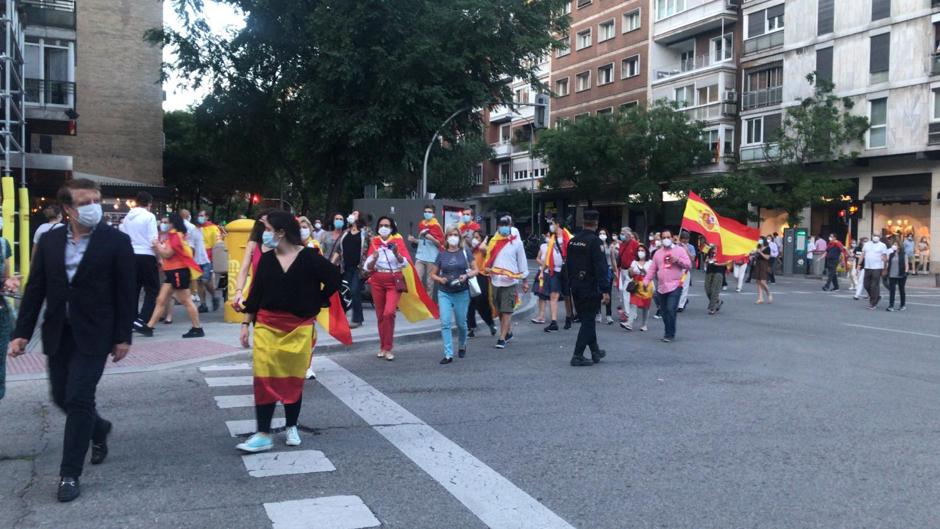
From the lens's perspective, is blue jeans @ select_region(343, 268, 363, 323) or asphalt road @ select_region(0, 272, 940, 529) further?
blue jeans @ select_region(343, 268, 363, 323)

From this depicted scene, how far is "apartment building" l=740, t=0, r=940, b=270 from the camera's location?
33.0 metres

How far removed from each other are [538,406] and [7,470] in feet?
13.6

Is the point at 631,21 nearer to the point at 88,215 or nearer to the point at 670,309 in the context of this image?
the point at 670,309

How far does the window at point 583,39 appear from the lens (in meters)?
53.6

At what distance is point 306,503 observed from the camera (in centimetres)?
479

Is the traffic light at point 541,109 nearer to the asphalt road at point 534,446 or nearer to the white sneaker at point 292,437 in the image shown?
the asphalt road at point 534,446

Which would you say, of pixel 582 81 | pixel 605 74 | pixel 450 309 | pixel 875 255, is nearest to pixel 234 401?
pixel 450 309

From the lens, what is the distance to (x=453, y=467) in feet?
18.2

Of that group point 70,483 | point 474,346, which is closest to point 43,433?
point 70,483

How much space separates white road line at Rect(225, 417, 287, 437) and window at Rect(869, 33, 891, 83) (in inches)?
A: 1361

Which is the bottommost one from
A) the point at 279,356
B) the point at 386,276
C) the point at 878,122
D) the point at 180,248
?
the point at 279,356

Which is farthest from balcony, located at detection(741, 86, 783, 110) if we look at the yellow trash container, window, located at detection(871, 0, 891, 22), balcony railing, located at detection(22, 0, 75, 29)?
the yellow trash container

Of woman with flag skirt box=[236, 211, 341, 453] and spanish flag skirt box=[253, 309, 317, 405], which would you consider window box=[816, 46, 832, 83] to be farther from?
spanish flag skirt box=[253, 309, 317, 405]

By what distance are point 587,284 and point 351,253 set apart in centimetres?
475
